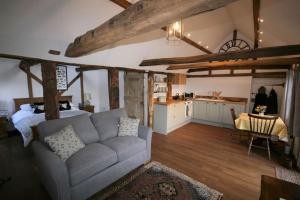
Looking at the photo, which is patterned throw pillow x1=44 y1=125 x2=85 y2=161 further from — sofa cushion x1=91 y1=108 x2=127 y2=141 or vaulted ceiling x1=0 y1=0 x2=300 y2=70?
vaulted ceiling x1=0 y1=0 x2=300 y2=70

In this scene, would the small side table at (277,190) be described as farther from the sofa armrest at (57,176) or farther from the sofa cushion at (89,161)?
the sofa armrest at (57,176)

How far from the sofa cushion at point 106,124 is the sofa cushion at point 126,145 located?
0.14 m

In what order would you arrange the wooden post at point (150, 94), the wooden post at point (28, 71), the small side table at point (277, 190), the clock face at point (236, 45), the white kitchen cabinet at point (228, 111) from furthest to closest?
the white kitchen cabinet at point (228, 111) < the clock face at point (236, 45) < the wooden post at point (150, 94) < the wooden post at point (28, 71) < the small side table at point (277, 190)

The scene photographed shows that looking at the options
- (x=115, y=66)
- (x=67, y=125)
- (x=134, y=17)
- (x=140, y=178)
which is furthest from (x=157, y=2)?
(x=115, y=66)

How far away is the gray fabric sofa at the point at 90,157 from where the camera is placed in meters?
1.81

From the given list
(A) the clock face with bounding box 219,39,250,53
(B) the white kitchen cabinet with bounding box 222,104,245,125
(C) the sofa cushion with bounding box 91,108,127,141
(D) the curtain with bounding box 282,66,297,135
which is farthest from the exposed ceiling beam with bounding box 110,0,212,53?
(D) the curtain with bounding box 282,66,297,135

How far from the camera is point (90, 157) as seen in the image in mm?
2092

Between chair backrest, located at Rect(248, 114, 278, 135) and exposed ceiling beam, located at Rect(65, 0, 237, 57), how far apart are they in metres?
3.10

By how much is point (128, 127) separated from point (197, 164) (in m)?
1.56

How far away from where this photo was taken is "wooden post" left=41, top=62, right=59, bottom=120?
2953mm

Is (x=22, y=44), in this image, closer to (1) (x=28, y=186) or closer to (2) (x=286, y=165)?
(1) (x=28, y=186)

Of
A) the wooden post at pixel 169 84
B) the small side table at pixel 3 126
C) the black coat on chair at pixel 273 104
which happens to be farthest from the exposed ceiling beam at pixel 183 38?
the small side table at pixel 3 126

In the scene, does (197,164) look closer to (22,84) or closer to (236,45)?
(236,45)

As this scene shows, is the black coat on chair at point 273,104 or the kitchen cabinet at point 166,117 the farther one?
the black coat on chair at point 273,104
